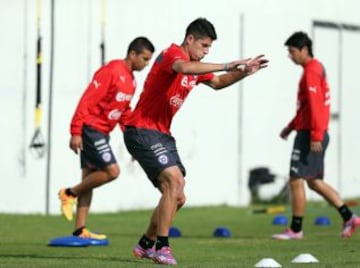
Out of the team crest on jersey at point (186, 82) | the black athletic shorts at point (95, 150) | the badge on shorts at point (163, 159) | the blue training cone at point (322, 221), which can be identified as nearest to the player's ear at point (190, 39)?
the team crest on jersey at point (186, 82)

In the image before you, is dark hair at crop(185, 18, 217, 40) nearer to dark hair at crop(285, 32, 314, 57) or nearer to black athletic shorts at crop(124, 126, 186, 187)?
black athletic shorts at crop(124, 126, 186, 187)

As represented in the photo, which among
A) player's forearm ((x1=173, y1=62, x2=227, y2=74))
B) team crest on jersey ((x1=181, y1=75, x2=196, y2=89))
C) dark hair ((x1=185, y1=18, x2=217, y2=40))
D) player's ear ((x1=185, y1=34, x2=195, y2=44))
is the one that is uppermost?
dark hair ((x1=185, y1=18, x2=217, y2=40))

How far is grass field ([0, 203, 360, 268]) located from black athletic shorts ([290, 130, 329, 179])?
69 cm

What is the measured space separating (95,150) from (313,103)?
7.97 ft

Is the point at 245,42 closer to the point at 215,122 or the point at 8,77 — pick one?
the point at 215,122

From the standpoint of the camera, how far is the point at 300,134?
538 inches

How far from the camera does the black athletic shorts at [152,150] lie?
10.3 metres

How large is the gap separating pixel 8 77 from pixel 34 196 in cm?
169

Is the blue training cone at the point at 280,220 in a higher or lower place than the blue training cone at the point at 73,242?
lower

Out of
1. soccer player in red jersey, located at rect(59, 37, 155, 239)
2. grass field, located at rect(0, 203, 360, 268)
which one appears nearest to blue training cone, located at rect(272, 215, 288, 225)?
grass field, located at rect(0, 203, 360, 268)

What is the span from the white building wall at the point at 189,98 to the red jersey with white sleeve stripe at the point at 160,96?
282 inches

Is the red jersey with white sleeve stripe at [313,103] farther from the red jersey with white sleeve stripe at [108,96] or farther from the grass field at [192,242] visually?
the red jersey with white sleeve stripe at [108,96]

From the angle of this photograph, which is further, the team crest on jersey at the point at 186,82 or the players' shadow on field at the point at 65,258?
the players' shadow on field at the point at 65,258

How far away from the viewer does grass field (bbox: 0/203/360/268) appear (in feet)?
34.0
